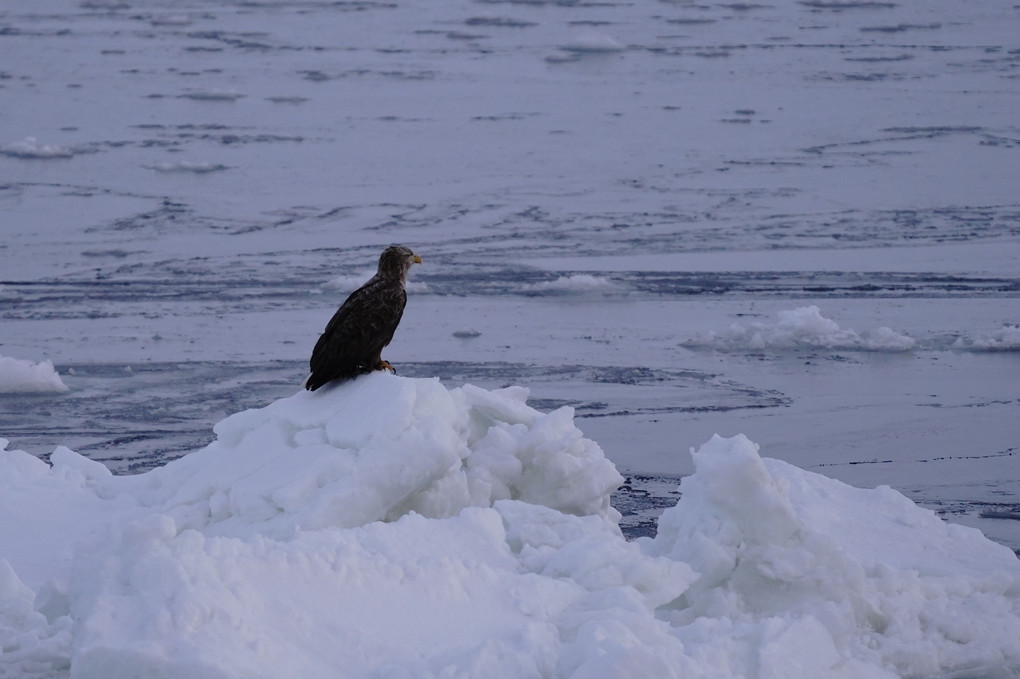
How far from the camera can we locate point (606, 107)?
1259 centimetres

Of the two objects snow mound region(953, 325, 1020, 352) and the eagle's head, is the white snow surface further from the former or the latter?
snow mound region(953, 325, 1020, 352)

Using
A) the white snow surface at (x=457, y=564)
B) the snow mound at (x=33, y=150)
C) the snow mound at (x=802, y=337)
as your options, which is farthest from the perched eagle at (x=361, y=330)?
the snow mound at (x=33, y=150)

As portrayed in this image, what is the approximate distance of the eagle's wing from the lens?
4344 mm

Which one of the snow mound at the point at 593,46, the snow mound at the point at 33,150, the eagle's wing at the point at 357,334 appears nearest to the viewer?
the eagle's wing at the point at 357,334

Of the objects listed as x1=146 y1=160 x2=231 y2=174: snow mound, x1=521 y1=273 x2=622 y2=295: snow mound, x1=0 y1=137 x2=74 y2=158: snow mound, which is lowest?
x1=521 y1=273 x2=622 y2=295: snow mound

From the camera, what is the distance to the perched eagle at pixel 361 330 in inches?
171

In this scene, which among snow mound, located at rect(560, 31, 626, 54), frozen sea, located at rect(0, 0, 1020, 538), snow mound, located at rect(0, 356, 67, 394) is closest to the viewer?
frozen sea, located at rect(0, 0, 1020, 538)

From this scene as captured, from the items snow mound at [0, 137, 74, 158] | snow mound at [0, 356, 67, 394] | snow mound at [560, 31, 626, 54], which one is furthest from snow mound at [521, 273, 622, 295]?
snow mound at [560, 31, 626, 54]

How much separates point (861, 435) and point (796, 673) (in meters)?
3.20

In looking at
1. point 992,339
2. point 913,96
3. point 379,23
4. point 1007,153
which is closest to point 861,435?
point 992,339

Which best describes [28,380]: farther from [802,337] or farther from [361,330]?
[802,337]

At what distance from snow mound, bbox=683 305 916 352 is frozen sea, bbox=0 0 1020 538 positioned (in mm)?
20

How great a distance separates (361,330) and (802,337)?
3866 millimetres

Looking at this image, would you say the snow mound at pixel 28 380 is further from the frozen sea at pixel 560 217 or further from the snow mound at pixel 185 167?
the snow mound at pixel 185 167
